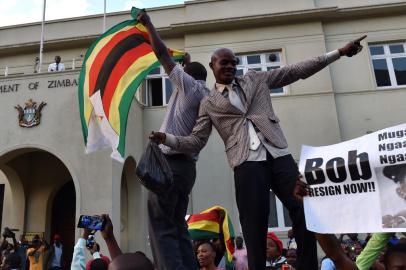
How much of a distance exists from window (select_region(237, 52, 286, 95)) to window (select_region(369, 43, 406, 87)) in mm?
3011

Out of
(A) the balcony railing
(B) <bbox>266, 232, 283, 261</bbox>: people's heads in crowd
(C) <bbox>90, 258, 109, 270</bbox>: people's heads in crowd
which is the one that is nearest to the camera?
(C) <bbox>90, 258, 109, 270</bbox>: people's heads in crowd

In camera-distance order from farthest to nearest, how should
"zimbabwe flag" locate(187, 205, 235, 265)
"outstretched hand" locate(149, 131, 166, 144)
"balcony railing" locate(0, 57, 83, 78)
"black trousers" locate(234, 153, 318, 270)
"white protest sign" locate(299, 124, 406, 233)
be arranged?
"balcony railing" locate(0, 57, 83, 78) < "zimbabwe flag" locate(187, 205, 235, 265) < "outstretched hand" locate(149, 131, 166, 144) < "black trousers" locate(234, 153, 318, 270) < "white protest sign" locate(299, 124, 406, 233)

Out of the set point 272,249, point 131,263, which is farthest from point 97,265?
point 272,249

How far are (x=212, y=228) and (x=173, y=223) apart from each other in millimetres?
2997

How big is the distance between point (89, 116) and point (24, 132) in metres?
5.49

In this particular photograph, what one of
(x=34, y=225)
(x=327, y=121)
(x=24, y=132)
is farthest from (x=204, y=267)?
(x=34, y=225)

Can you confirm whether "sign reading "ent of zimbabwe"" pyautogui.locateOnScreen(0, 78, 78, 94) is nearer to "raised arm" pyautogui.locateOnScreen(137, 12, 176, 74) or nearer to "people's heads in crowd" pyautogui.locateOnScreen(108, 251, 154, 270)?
"raised arm" pyautogui.locateOnScreen(137, 12, 176, 74)

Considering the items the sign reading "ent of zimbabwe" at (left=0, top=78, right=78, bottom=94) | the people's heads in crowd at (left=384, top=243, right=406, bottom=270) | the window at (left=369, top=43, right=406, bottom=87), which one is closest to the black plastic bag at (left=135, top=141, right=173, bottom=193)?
the people's heads in crowd at (left=384, top=243, right=406, bottom=270)

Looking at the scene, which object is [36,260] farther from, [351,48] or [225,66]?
[351,48]

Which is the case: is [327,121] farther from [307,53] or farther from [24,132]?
[24,132]

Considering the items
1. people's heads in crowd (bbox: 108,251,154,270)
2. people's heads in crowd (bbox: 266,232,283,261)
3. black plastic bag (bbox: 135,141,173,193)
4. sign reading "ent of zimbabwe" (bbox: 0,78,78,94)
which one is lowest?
people's heads in crowd (bbox: 266,232,283,261)

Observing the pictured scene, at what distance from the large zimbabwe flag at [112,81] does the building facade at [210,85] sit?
4.54 metres

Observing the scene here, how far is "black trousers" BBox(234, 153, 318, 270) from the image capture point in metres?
2.36

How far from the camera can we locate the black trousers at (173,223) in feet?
8.43
